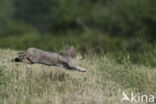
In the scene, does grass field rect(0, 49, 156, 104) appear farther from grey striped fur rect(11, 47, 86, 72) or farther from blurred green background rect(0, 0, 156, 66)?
blurred green background rect(0, 0, 156, 66)

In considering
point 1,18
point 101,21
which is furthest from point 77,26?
point 1,18

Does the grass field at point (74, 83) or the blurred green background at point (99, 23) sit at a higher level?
the blurred green background at point (99, 23)

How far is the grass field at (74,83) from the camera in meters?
7.90

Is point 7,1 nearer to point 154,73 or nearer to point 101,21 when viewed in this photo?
point 101,21

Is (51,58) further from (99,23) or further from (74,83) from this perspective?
(99,23)

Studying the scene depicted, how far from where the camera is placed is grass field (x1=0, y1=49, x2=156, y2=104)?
790 centimetres

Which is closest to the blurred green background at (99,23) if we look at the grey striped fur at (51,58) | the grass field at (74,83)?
the grass field at (74,83)

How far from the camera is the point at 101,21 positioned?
49.3 m

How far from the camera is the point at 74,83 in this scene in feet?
29.2

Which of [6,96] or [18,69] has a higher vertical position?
[18,69]

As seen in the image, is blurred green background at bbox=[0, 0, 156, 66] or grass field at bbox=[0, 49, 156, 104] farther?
blurred green background at bbox=[0, 0, 156, 66]

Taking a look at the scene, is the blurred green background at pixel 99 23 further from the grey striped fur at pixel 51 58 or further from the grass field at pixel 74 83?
the grey striped fur at pixel 51 58

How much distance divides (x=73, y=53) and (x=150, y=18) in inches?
1401

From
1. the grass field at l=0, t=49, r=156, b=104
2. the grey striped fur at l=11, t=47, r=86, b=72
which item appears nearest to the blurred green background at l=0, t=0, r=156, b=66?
the grass field at l=0, t=49, r=156, b=104
